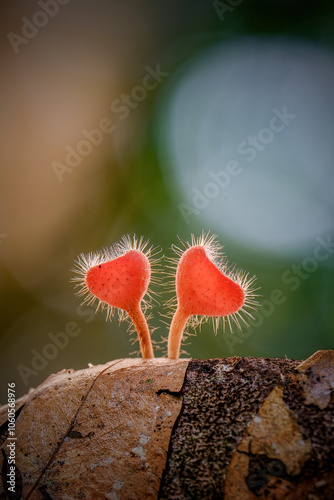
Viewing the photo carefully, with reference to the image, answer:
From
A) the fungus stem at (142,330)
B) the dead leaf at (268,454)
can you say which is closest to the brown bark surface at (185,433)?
the dead leaf at (268,454)

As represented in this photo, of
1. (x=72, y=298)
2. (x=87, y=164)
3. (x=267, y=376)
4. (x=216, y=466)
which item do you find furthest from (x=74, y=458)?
(x=87, y=164)

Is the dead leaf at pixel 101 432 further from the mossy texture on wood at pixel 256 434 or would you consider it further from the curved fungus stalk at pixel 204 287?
the curved fungus stalk at pixel 204 287

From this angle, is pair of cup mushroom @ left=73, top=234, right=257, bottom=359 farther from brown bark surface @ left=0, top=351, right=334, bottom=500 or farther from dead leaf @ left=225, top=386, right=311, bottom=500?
dead leaf @ left=225, top=386, right=311, bottom=500

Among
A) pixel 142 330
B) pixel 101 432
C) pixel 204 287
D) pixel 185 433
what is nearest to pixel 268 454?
pixel 185 433

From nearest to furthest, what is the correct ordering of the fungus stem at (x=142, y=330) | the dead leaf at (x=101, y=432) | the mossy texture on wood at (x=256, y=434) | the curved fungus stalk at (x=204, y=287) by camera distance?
the mossy texture on wood at (x=256, y=434), the dead leaf at (x=101, y=432), the curved fungus stalk at (x=204, y=287), the fungus stem at (x=142, y=330)

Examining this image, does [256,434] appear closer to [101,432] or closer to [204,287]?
[101,432]

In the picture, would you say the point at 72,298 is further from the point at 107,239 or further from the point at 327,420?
the point at 327,420
